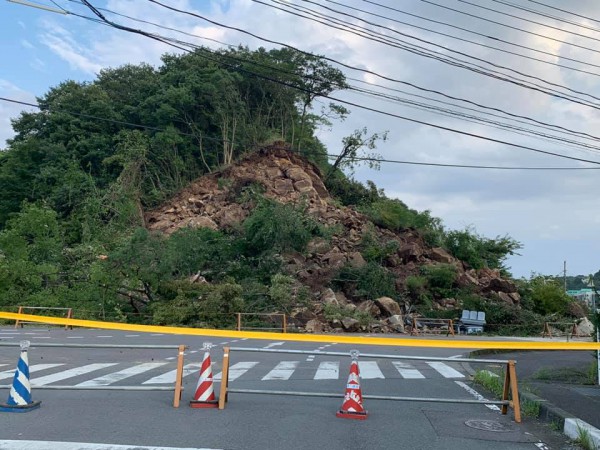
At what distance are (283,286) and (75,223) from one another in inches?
813

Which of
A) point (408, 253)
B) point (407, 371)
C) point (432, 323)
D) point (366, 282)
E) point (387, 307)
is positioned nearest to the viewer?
point (407, 371)

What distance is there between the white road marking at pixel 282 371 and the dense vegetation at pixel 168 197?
17833mm

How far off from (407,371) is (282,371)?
3.05 meters

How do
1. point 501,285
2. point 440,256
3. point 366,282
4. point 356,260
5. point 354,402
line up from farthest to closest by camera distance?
point 440,256
point 501,285
point 356,260
point 366,282
point 354,402

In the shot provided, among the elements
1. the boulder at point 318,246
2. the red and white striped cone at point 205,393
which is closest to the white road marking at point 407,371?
the red and white striped cone at point 205,393

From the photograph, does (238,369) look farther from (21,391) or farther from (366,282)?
(366,282)

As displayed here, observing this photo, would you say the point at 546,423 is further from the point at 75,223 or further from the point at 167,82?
the point at 167,82

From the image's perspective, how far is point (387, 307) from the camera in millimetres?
38812

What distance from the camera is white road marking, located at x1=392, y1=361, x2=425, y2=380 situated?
1406 centimetres

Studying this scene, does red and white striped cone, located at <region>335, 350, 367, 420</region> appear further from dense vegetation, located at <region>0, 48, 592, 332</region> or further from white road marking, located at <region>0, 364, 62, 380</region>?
dense vegetation, located at <region>0, 48, 592, 332</region>

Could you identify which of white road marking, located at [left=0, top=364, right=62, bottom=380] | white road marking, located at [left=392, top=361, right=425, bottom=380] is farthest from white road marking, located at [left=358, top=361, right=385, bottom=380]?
white road marking, located at [left=0, top=364, right=62, bottom=380]

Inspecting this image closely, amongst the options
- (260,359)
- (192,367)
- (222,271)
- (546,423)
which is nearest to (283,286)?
(222,271)

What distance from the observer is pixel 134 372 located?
13164 millimetres

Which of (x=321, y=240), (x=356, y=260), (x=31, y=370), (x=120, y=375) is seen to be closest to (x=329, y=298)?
(x=356, y=260)
